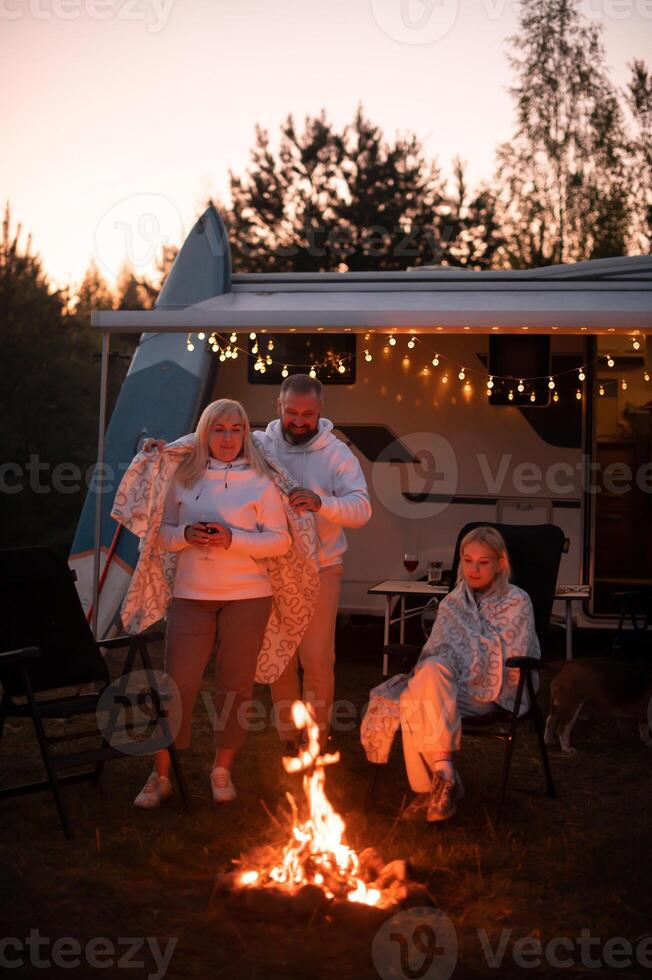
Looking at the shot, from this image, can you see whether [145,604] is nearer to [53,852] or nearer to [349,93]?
[53,852]

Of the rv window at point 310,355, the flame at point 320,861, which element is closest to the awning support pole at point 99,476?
the rv window at point 310,355

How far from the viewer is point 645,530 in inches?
384

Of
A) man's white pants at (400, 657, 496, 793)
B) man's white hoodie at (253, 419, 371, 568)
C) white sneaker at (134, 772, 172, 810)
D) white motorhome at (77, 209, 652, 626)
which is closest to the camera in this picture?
man's white pants at (400, 657, 496, 793)

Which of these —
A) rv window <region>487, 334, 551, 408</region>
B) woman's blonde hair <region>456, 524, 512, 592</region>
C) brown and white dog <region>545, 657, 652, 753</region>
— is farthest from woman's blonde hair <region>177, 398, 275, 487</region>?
rv window <region>487, 334, 551, 408</region>

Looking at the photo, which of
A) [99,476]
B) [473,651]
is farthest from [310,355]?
[473,651]

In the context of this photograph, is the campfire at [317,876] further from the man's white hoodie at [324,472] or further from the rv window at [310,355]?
the rv window at [310,355]

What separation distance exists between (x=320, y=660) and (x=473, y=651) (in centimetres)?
66

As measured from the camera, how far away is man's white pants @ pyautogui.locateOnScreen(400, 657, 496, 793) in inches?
160

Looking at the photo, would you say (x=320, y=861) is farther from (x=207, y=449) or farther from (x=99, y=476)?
(x=99, y=476)

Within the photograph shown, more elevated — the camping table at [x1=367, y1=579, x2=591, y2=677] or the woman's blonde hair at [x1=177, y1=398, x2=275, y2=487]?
the woman's blonde hair at [x1=177, y1=398, x2=275, y2=487]

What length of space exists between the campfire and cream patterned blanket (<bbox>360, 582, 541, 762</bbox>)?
2.72 ft

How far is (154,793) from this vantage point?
422 centimetres

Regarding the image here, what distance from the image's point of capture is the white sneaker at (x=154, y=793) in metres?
4.20

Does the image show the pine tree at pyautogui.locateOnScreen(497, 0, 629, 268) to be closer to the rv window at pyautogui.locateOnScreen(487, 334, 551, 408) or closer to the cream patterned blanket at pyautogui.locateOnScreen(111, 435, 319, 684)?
the rv window at pyautogui.locateOnScreen(487, 334, 551, 408)
